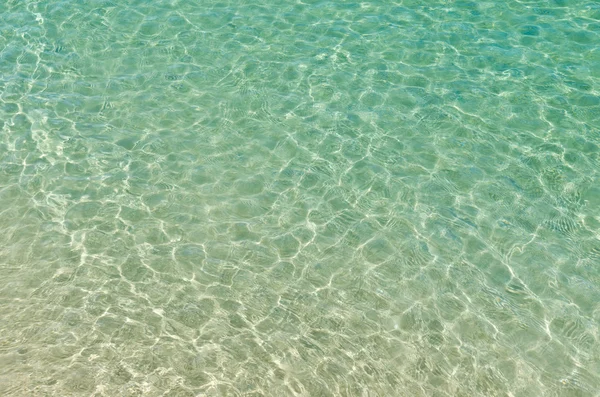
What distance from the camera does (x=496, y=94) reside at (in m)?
17.7

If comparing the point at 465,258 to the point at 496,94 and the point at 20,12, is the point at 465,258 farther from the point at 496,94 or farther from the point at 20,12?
the point at 20,12

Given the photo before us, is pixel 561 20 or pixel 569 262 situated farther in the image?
pixel 561 20

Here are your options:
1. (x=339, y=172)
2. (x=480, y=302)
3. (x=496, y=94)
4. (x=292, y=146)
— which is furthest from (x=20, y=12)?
(x=480, y=302)

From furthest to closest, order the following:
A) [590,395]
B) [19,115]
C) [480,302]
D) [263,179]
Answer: [19,115] → [263,179] → [480,302] → [590,395]

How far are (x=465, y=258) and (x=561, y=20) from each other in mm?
9503

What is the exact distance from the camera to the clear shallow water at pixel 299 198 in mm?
12266

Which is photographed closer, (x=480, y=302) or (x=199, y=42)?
(x=480, y=302)

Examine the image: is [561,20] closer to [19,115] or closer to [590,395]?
[590,395]

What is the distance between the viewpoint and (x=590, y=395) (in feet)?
39.1

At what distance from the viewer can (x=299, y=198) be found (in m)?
15.1

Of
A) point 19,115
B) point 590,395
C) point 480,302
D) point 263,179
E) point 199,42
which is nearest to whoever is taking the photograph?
point 590,395

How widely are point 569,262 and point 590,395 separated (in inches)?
115

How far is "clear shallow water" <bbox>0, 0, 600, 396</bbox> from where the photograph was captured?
12.3m

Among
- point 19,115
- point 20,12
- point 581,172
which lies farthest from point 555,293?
point 20,12
